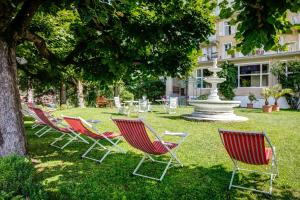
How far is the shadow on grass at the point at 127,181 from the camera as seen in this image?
4.54 metres

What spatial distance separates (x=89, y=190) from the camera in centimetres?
465

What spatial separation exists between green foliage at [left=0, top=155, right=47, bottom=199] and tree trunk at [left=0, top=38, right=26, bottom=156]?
7.80 feet

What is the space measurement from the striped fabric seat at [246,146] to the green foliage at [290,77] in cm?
2236

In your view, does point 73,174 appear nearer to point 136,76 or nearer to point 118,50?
point 118,50

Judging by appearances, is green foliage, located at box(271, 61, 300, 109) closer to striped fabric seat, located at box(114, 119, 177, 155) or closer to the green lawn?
the green lawn

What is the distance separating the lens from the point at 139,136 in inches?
201

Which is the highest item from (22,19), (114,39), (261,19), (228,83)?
(22,19)

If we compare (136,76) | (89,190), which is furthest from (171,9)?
(89,190)

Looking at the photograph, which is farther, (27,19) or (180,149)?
(180,149)

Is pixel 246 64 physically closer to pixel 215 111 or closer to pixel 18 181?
pixel 215 111

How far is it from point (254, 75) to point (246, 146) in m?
27.7

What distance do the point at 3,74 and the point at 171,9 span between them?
161 inches

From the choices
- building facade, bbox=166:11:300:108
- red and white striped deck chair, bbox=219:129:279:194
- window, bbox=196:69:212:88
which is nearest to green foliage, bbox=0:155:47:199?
red and white striped deck chair, bbox=219:129:279:194

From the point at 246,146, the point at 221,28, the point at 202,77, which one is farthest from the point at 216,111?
the point at 221,28
